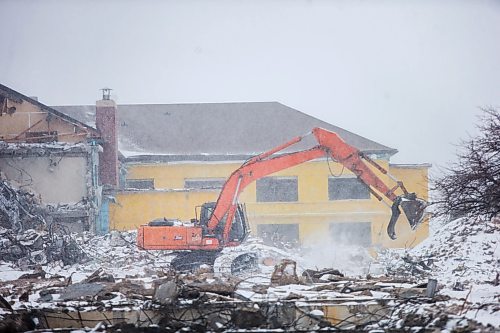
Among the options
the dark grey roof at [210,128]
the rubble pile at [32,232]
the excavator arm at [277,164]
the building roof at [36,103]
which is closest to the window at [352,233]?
the excavator arm at [277,164]

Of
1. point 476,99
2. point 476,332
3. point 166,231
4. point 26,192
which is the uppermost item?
point 476,99

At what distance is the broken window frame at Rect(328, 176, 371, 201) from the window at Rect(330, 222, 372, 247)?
0.96 ft

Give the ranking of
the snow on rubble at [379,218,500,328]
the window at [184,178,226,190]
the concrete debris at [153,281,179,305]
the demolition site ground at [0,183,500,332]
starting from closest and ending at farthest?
the demolition site ground at [0,183,500,332] < the concrete debris at [153,281,179,305] < the snow on rubble at [379,218,500,328] < the window at [184,178,226,190]

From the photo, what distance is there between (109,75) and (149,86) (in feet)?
1.41

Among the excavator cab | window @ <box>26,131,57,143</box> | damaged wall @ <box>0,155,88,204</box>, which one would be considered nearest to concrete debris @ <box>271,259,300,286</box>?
the excavator cab

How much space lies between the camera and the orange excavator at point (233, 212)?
7340 mm

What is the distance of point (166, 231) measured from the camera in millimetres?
7359

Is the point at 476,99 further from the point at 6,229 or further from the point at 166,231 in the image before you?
the point at 6,229

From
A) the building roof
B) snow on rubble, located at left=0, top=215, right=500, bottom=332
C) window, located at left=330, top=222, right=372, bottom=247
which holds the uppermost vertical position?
the building roof

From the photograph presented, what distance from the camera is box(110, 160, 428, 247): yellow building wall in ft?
24.3

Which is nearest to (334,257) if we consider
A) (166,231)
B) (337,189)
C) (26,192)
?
(337,189)

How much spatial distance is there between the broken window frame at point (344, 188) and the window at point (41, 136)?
302 cm

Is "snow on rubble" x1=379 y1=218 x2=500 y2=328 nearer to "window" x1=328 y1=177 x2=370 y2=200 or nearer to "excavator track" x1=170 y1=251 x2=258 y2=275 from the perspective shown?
"window" x1=328 y1=177 x2=370 y2=200

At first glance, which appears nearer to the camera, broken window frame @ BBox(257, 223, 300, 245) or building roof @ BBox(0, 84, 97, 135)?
building roof @ BBox(0, 84, 97, 135)
